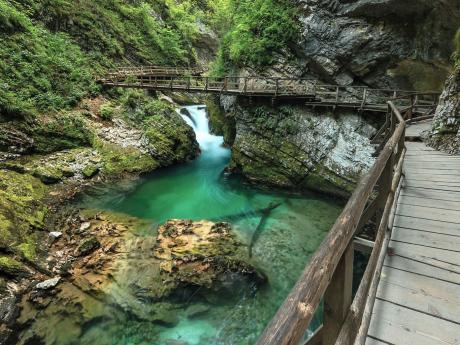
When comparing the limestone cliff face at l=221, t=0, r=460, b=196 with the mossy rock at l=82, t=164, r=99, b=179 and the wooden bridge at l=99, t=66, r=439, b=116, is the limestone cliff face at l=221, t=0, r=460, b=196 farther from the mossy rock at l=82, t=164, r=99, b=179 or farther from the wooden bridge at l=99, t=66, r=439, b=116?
the mossy rock at l=82, t=164, r=99, b=179

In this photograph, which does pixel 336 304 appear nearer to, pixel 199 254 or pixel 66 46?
pixel 199 254

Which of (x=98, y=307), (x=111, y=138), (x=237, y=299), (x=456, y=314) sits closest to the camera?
(x=456, y=314)

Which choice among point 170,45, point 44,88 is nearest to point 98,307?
point 44,88

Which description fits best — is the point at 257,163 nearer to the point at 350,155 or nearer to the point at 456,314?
the point at 350,155

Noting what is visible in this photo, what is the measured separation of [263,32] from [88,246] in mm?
13288

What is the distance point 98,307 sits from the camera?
6.38 meters

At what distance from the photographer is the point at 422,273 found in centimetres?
281

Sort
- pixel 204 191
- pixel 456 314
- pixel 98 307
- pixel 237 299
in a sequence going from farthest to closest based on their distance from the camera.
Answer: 1. pixel 204 191
2. pixel 237 299
3. pixel 98 307
4. pixel 456 314

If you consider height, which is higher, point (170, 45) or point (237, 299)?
point (170, 45)

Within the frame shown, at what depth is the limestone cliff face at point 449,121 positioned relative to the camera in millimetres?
6867

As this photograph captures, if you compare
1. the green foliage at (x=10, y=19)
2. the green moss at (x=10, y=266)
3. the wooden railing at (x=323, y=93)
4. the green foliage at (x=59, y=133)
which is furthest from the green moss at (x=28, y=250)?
the green foliage at (x=10, y=19)

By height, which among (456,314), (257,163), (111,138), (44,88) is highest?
(44,88)

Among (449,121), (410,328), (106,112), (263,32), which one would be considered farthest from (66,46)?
(410,328)

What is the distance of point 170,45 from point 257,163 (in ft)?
60.9
